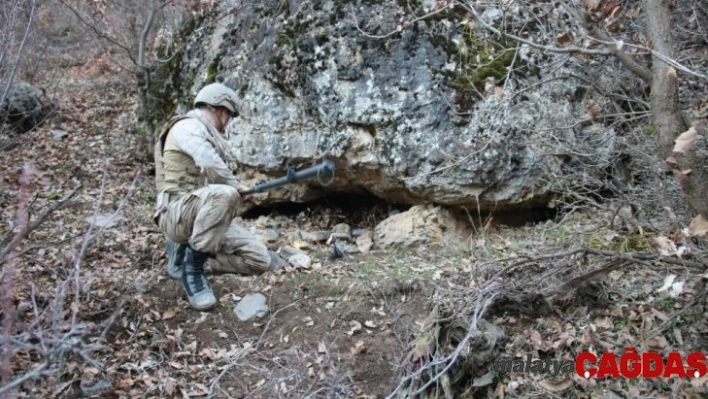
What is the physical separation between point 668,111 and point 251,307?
10.8 ft

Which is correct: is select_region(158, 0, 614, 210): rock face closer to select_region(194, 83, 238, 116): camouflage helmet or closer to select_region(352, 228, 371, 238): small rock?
select_region(352, 228, 371, 238): small rock

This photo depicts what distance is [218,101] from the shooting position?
498 cm

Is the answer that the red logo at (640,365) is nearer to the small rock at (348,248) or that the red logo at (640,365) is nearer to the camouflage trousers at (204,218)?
the small rock at (348,248)

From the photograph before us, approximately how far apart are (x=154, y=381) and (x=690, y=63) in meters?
4.59

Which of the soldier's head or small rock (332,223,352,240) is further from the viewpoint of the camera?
small rock (332,223,352,240)

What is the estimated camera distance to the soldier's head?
4973 mm

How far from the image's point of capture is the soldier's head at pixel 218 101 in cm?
497

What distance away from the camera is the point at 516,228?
623 centimetres

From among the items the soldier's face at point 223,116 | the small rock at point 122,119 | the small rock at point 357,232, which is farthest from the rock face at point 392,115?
the small rock at point 122,119

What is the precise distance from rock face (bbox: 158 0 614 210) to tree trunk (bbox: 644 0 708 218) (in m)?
1.95

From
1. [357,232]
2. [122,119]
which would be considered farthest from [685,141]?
[122,119]

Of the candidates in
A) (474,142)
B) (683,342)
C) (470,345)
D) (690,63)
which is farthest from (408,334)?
(690,63)

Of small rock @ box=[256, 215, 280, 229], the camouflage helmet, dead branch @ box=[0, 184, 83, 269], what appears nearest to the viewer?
dead branch @ box=[0, 184, 83, 269]

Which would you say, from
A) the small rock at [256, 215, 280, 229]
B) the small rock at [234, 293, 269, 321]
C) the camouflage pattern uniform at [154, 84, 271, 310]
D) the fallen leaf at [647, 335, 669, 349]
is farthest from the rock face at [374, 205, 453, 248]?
the fallen leaf at [647, 335, 669, 349]
